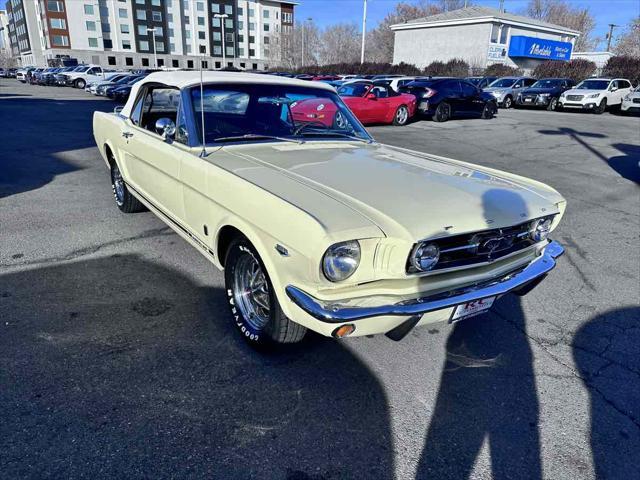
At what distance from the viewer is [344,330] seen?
2357 millimetres

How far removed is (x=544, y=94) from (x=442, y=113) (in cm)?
861

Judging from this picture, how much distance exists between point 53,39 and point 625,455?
9117cm

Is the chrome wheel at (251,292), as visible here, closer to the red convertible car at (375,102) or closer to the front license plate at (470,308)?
the front license plate at (470,308)

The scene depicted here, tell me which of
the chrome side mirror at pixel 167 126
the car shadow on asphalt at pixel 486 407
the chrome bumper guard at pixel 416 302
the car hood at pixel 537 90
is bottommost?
the car shadow on asphalt at pixel 486 407

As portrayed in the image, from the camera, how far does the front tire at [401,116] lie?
1635 cm

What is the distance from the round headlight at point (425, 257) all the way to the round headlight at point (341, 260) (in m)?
0.34

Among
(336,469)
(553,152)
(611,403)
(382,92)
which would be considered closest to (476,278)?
(611,403)

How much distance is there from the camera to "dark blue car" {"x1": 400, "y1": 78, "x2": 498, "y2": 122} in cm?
1733

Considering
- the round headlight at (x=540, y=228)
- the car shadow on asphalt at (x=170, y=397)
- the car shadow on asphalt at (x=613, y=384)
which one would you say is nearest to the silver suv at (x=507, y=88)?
the car shadow on asphalt at (x=613, y=384)

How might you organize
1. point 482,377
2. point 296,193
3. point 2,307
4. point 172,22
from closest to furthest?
point 296,193, point 482,377, point 2,307, point 172,22

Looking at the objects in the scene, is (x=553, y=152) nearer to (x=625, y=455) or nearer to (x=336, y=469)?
(x=625, y=455)

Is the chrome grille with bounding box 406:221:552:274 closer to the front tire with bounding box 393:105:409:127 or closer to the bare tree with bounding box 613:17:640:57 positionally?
the front tire with bounding box 393:105:409:127

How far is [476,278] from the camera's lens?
9.05 feet

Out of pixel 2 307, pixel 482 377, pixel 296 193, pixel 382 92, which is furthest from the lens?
pixel 382 92
